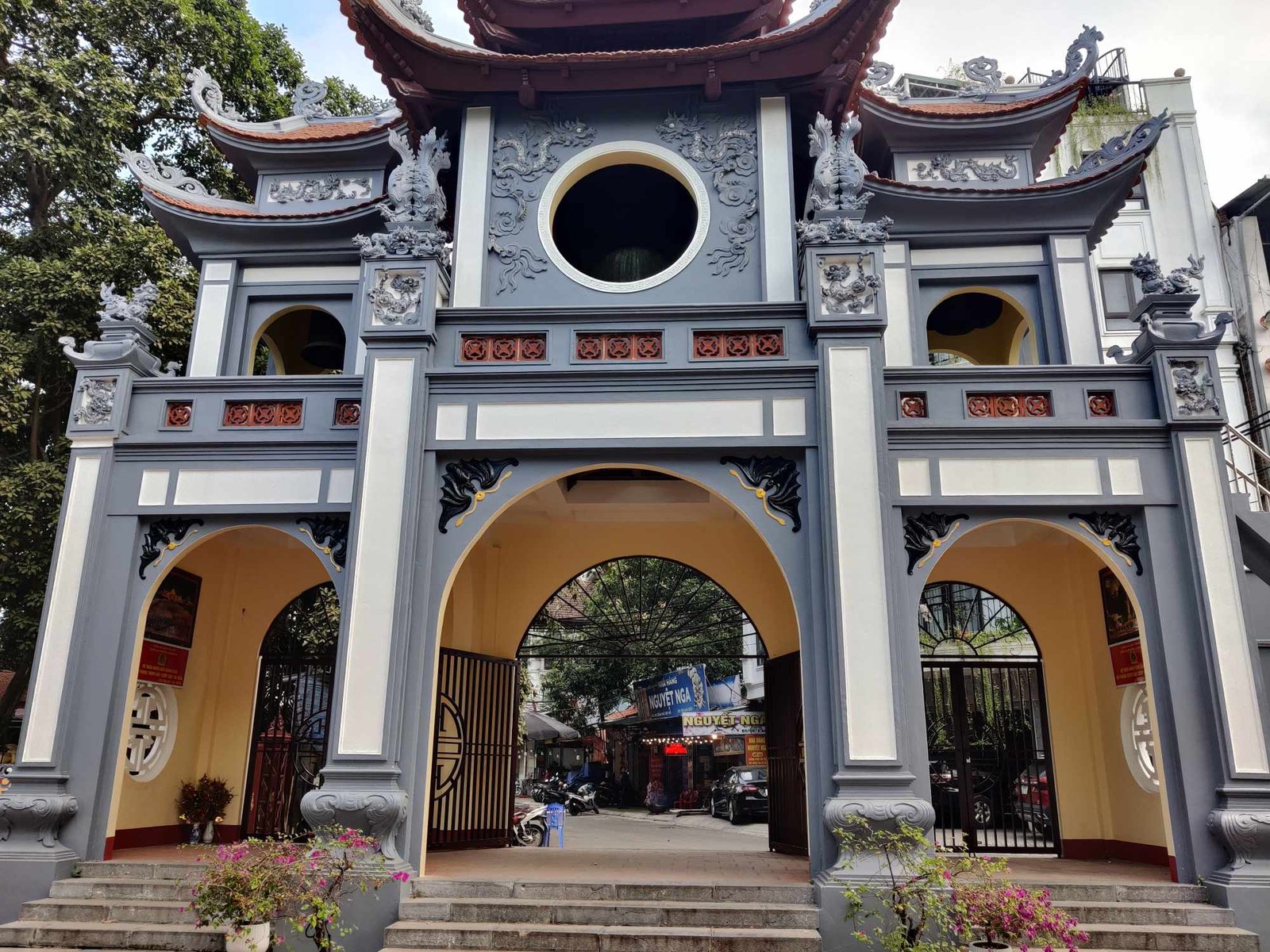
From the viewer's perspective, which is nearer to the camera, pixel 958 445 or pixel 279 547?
pixel 958 445

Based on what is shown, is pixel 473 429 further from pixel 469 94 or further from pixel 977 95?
pixel 977 95

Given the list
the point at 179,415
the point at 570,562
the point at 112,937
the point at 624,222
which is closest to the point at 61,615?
the point at 179,415

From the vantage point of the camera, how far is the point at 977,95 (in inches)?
402

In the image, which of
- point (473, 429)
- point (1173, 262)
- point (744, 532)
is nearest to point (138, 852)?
point (473, 429)

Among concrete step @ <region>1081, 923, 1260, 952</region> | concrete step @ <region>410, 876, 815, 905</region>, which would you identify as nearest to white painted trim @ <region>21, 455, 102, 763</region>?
concrete step @ <region>410, 876, 815, 905</region>

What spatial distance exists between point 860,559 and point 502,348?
3173 mm

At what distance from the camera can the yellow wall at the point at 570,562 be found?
9.54 meters

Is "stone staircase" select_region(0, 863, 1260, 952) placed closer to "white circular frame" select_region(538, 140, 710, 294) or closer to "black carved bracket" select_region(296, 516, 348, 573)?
"black carved bracket" select_region(296, 516, 348, 573)

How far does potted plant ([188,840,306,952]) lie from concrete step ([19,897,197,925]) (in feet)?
3.31

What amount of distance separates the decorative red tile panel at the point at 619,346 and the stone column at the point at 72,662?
3.65m

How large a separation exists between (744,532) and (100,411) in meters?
6.01

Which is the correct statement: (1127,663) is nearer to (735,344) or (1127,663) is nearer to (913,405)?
(913,405)

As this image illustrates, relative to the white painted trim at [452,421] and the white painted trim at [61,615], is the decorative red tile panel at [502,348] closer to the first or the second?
the white painted trim at [452,421]

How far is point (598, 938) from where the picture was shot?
5.79m
